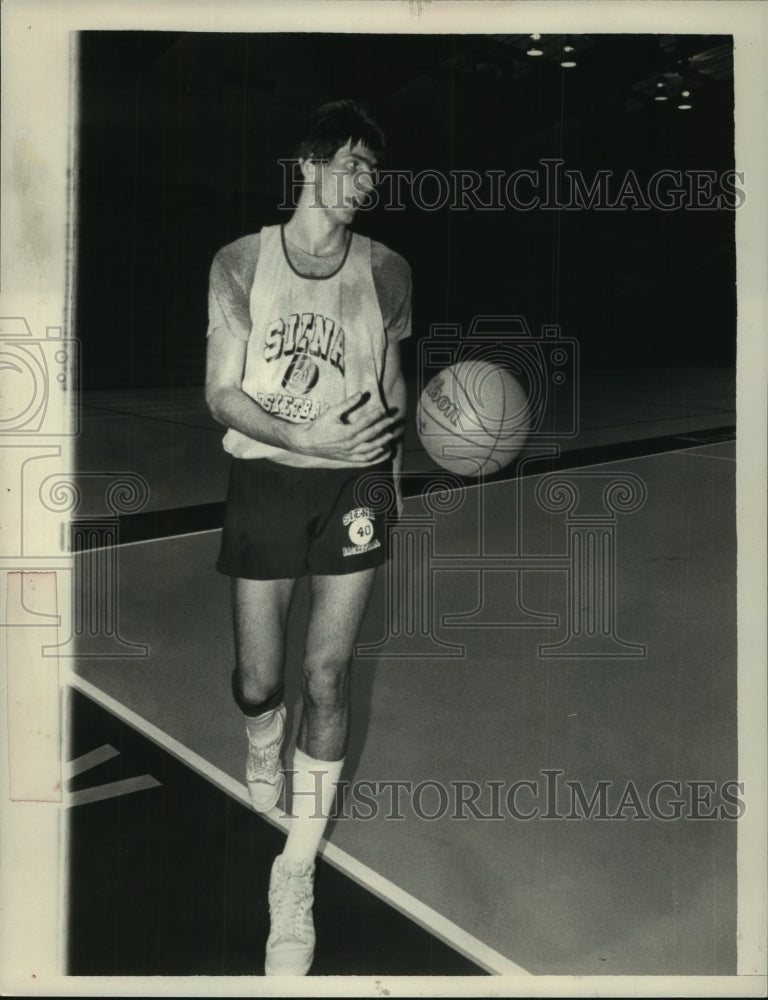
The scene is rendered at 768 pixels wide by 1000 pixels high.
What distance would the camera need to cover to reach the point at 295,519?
216cm

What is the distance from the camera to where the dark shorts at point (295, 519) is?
7.08 ft

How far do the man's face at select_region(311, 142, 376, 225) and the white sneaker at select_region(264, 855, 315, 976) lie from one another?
1.47m

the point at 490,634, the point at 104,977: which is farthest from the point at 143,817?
the point at 490,634

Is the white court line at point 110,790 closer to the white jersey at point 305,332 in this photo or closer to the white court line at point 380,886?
the white court line at point 380,886

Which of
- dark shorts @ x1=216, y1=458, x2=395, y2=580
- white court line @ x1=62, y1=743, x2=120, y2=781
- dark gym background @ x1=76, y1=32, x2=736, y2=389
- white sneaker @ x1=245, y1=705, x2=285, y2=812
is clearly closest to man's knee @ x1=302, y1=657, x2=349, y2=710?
white sneaker @ x1=245, y1=705, x2=285, y2=812

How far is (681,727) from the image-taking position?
2.65m

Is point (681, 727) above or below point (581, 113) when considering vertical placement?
below

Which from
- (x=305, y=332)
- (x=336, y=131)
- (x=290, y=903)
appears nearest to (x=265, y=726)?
(x=290, y=903)

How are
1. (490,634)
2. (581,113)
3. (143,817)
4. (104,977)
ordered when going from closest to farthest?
(104,977), (143,817), (581,113), (490,634)

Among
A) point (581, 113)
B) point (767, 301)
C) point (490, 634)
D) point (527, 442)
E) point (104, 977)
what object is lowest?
point (104, 977)

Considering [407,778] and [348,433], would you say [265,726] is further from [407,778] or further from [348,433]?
[348,433]

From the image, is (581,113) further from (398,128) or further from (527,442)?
(527,442)

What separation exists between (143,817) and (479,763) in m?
0.89

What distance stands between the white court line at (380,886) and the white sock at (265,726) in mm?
169
